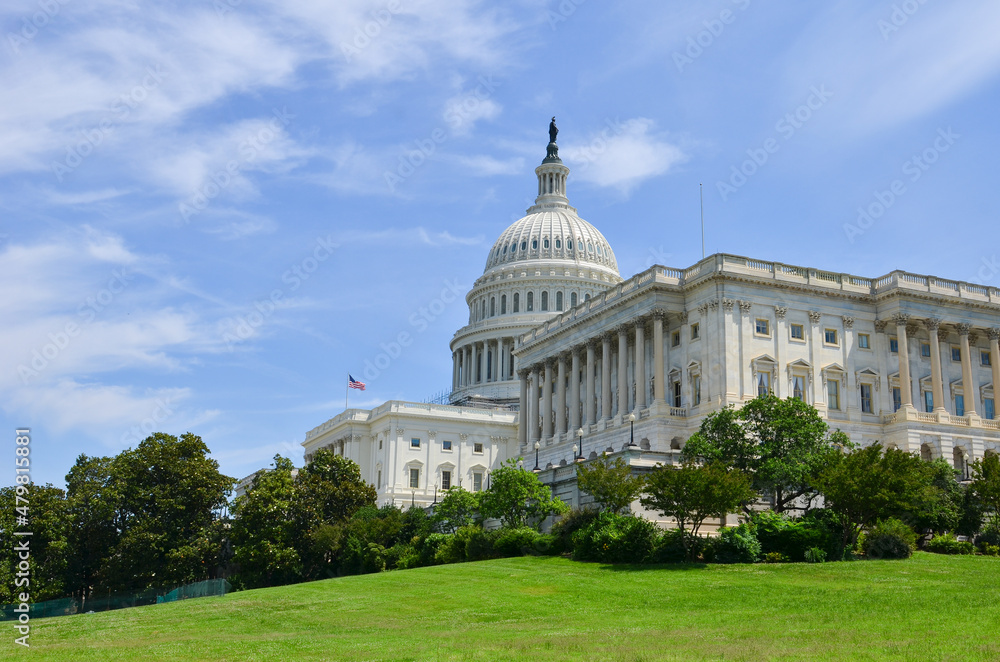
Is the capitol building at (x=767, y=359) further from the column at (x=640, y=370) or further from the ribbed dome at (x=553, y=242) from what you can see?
the ribbed dome at (x=553, y=242)

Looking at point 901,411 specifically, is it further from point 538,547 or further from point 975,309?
point 538,547

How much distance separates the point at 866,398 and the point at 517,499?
32627mm

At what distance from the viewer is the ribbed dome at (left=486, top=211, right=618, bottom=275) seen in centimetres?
14750

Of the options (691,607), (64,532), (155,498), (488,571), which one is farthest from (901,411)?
(64,532)

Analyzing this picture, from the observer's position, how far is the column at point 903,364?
7988 centimetres

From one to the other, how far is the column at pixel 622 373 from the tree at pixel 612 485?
2853cm

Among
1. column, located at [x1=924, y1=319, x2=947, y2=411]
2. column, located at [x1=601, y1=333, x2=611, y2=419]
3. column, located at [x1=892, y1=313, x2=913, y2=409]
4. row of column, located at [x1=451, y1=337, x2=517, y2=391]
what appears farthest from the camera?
row of column, located at [x1=451, y1=337, x2=517, y2=391]

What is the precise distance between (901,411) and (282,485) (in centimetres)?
4455

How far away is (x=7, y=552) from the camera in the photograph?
6981cm

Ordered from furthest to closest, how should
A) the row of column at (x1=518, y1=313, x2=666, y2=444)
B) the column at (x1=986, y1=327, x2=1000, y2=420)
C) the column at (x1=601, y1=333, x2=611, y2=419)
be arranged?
1. the column at (x1=601, y1=333, x2=611, y2=419)
2. the column at (x1=986, y1=327, x2=1000, y2=420)
3. the row of column at (x1=518, y1=313, x2=666, y2=444)

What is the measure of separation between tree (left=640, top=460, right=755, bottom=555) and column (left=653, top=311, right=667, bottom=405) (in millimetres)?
27393

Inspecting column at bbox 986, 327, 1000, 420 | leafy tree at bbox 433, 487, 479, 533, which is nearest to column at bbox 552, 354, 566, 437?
leafy tree at bbox 433, 487, 479, 533

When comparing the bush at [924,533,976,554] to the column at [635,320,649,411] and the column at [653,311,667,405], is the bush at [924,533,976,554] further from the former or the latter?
the column at [635,320,649,411]

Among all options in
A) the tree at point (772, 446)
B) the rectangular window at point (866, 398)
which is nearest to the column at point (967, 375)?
the rectangular window at point (866, 398)
